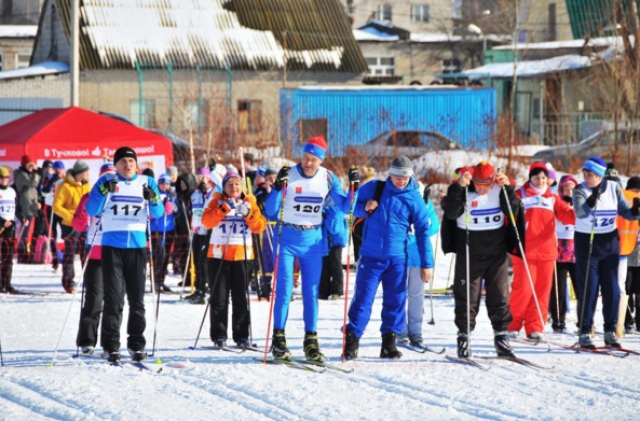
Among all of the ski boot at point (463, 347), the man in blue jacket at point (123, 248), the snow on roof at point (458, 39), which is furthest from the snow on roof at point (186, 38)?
the ski boot at point (463, 347)

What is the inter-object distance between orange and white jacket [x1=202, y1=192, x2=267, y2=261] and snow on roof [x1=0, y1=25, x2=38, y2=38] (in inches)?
1404

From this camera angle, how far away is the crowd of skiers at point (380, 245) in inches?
370

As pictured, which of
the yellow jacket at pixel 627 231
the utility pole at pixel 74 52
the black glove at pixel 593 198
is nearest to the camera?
the black glove at pixel 593 198

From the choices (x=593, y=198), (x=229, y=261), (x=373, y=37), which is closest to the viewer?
(x=229, y=261)

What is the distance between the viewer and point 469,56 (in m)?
52.4

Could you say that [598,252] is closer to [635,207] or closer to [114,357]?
[635,207]

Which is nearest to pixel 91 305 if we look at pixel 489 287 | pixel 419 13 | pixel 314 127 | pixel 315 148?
pixel 315 148

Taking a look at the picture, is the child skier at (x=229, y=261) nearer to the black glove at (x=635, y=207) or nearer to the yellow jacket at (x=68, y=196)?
the black glove at (x=635, y=207)

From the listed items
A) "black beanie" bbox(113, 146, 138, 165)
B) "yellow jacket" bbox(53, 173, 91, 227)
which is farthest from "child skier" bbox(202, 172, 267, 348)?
"yellow jacket" bbox(53, 173, 91, 227)

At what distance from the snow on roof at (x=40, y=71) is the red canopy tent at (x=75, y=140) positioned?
43.5 feet

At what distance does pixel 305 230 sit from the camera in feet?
31.0

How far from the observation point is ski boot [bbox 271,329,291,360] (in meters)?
9.33

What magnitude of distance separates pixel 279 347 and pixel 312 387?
1076 millimetres

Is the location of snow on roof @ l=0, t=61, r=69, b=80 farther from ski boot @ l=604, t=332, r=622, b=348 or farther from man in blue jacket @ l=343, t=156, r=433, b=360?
ski boot @ l=604, t=332, r=622, b=348
